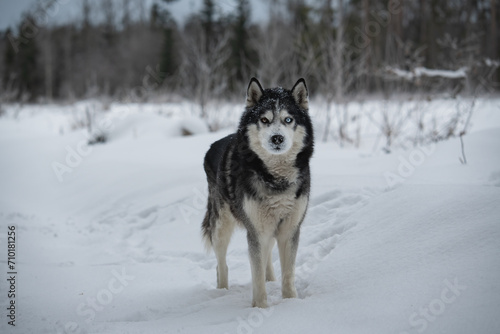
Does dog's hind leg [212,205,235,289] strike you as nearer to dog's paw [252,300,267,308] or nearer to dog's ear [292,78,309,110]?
dog's paw [252,300,267,308]

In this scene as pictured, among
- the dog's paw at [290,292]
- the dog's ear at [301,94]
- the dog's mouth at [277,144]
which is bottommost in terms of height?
the dog's paw at [290,292]

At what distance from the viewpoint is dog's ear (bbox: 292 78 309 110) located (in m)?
3.03

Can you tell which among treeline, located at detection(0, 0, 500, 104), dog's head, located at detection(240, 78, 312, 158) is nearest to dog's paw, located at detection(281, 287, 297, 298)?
dog's head, located at detection(240, 78, 312, 158)

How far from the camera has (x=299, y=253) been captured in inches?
148

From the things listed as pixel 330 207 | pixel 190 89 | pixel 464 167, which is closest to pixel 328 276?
pixel 330 207

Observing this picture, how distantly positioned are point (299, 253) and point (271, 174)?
130 centimetres

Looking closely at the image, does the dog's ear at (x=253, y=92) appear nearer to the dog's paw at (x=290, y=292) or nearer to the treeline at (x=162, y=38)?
the dog's paw at (x=290, y=292)

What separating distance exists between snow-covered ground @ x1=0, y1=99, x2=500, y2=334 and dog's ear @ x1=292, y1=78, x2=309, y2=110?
138cm

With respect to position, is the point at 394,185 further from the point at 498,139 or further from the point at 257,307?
the point at 257,307

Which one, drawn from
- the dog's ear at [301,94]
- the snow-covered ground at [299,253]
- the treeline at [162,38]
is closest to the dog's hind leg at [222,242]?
the snow-covered ground at [299,253]

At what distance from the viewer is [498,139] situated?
15.5 feet

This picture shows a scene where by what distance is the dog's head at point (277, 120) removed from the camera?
274 centimetres

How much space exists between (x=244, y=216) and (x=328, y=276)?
2.96 feet

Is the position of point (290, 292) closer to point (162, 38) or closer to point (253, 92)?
point (253, 92)
